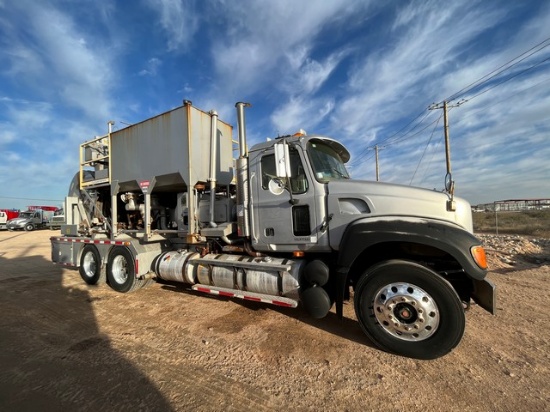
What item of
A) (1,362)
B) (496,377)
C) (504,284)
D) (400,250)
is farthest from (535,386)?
(1,362)

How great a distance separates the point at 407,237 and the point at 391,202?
59 cm

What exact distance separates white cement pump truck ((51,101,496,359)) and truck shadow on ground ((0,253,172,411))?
1599mm

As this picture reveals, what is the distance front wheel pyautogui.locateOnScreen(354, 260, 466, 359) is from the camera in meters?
3.29

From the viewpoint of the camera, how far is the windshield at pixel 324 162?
14.6 ft

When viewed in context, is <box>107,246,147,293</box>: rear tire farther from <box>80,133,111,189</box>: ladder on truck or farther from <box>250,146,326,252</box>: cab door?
<box>250,146,326,252</box>: cab door

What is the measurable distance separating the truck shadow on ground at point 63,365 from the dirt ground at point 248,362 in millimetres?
16

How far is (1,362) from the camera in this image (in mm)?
3477

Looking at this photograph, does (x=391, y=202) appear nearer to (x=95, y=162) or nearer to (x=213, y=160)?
(x=213, y=160)

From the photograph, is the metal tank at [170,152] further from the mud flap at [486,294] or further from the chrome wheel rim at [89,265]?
the mud flap at [486,294]

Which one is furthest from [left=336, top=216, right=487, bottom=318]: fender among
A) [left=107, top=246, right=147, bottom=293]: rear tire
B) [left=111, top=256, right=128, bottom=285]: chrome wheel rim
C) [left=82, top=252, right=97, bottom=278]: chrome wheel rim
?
[left=82, top=252, right=97, bottom=278]: chrome wheel rim

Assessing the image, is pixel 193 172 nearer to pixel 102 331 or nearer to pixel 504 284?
pixel 102 331

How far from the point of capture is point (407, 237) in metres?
3.49

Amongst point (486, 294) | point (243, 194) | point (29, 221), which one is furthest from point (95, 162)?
point (29, 221)

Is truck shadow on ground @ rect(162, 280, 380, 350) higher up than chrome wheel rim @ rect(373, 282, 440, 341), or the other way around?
chrome wheel rim @ rect(373, 282, 440, 341)
